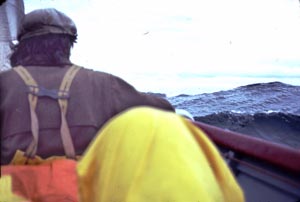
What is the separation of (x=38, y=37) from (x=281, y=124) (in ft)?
12.0

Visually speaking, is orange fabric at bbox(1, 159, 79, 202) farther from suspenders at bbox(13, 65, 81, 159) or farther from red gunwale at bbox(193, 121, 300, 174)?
red gunwale at bbox(193, 121, 300, 174)

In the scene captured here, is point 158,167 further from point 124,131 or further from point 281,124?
point 281,124

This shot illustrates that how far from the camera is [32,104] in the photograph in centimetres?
114

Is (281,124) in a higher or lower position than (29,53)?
lower

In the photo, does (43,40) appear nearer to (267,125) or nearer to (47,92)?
(47,92)

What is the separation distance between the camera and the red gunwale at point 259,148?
974mm

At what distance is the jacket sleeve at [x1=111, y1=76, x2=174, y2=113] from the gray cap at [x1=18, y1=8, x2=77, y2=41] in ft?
0.87

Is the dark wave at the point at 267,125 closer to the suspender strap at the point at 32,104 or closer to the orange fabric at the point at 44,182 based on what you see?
the suspender strap at the point at 32,104

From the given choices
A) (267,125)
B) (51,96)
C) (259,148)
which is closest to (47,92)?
(51,96)

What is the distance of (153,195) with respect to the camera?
673 millimetres

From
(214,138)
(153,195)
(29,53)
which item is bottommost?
(214,138)

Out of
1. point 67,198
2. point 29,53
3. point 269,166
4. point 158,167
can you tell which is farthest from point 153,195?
point 29,53

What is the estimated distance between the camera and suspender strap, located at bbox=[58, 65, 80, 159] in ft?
3.60

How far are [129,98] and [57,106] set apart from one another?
233 millimetres
